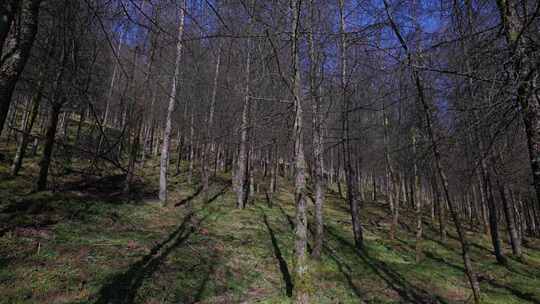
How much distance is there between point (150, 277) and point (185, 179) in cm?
1826

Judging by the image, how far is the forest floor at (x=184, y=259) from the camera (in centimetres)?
629

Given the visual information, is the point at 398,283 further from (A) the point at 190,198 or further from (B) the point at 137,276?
(A) the point at 190,198

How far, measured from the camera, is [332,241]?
44.0 feet

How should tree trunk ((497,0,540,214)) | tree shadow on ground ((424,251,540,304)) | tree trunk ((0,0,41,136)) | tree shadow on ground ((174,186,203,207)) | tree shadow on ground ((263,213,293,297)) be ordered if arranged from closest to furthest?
1. tree trunk ((0,0,41,136))
2. tree trunk ((497,0,540,214))
3. tree shadow on ground ((263,213,293,297))
4. tree shadow on ground ((424,251,540,304))
5. tree shadow on ground ((174,186,203,207))

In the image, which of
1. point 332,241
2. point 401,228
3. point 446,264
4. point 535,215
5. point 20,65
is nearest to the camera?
point 20,65

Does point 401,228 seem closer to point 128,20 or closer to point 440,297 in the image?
point 440,297

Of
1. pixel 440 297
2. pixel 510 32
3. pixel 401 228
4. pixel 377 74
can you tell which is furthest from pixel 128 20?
pixel 401 228

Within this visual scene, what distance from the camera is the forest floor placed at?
6289 millimetres

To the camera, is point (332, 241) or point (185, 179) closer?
point (332, 241)

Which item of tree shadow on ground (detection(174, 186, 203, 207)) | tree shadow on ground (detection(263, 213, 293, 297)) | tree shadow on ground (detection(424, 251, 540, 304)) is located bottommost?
tree shadow on ground (detection(424, 251, 540, 304))

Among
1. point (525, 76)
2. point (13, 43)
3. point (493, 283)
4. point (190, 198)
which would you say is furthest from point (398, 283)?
point (190, 198)

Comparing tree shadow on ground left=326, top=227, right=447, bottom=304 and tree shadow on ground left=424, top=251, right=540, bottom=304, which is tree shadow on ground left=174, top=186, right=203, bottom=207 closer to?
tree shadow on ground left=326, top=227, right=447, bottom=304

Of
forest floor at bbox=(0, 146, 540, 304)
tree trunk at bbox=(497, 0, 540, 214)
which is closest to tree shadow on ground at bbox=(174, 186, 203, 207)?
forest floor at bbox=(0, 146, 540, 304)

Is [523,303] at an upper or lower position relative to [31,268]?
lower
